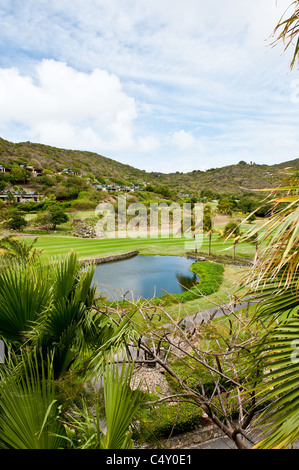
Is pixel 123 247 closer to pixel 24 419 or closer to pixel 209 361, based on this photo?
pixel 209 361

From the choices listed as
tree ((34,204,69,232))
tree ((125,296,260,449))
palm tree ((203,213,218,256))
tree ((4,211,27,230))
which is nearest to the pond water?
palm tree ((203,213,218,256))

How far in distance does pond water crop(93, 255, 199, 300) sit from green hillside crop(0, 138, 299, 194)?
5851cm

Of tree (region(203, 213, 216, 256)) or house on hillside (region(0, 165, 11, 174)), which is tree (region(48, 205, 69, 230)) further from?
house on hillside (region(0, 165, 11, 174))

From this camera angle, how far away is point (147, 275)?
65.5ft

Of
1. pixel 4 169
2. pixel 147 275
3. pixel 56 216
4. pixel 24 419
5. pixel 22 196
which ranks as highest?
pixel 4 169

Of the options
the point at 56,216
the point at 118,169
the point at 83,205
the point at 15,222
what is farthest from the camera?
the point at 118,169

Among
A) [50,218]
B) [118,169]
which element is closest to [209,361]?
[50,218]

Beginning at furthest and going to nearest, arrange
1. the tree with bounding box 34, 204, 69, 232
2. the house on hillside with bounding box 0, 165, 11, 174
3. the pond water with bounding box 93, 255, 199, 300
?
the house on hillside with bounding box 0, 165, 11, 174 < the tree with bounding box 34, 204, 69, 232 < the pond water with bounding box 93, 255, 199, 300

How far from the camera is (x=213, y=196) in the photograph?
72875mm

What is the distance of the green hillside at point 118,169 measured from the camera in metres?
87.4

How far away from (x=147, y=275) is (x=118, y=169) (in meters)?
113

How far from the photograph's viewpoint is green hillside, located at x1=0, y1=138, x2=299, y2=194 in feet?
287
